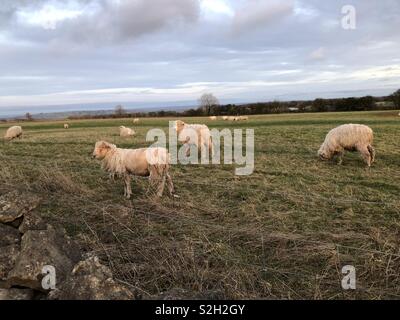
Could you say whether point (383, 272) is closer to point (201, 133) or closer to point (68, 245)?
point (68, 245)

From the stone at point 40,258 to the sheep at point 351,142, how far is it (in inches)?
483

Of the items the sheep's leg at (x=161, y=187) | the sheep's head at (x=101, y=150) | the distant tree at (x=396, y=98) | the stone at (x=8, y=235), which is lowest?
the sheep's leg at (x=161, y=187)

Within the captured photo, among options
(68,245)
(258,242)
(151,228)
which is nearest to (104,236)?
(151,228)

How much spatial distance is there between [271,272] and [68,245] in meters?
2.96

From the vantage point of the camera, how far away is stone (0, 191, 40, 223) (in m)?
6.20

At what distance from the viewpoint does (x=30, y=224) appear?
20.3ft

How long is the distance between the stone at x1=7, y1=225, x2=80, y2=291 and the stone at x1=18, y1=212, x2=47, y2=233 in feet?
2.07

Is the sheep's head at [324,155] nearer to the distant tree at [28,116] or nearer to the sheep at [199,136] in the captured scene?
the sheep at [199,136]

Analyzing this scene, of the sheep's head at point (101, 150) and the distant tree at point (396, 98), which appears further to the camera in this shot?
the distant tree at point (396, 98)

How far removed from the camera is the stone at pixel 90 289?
4.28 metres

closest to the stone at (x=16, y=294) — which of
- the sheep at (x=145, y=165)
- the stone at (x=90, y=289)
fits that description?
the stone at (x=90, y=289)

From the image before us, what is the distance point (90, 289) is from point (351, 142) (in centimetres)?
1328

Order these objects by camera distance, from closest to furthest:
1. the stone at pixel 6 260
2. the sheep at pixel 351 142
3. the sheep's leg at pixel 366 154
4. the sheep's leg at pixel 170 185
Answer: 1. the stone at pixel 6 260
2. the sheep's leg at pixel 170 185
3. the sheep's leg at pixel 366 154
4. the sheep at pixel 351 142

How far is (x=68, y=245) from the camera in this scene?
566 centimetres
